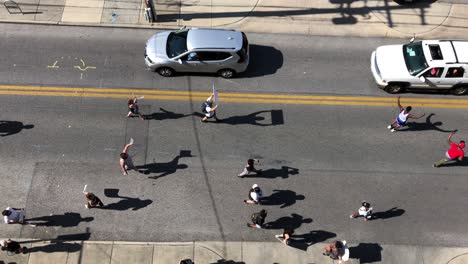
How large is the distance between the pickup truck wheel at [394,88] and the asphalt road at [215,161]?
527 millimetres

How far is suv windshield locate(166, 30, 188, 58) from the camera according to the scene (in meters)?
15.7

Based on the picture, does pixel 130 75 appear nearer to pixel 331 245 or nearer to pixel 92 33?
pixel 92 33

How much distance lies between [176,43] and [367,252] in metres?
10.7

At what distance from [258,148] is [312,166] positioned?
2.14 metres

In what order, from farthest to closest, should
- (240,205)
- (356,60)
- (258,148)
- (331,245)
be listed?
(356,60) < (258,148) < (240,205) < (331,245)

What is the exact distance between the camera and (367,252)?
13094mm

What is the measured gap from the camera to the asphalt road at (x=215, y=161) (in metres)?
13.3

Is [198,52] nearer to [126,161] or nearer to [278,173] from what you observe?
[126,161]

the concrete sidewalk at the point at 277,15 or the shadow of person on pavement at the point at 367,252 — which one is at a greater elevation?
the concrete sidewalk at the point at 277,15

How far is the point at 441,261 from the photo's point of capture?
13016 millimetres

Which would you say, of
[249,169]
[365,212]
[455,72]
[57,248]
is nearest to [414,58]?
[455,72]

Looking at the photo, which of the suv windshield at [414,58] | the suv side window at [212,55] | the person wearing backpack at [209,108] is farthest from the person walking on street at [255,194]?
the suv windshield at [414,58]

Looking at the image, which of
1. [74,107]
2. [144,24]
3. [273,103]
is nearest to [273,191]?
[273,103]

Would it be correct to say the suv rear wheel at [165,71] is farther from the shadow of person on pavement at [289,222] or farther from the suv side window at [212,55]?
the shadow of person on pavement at [289,222]
